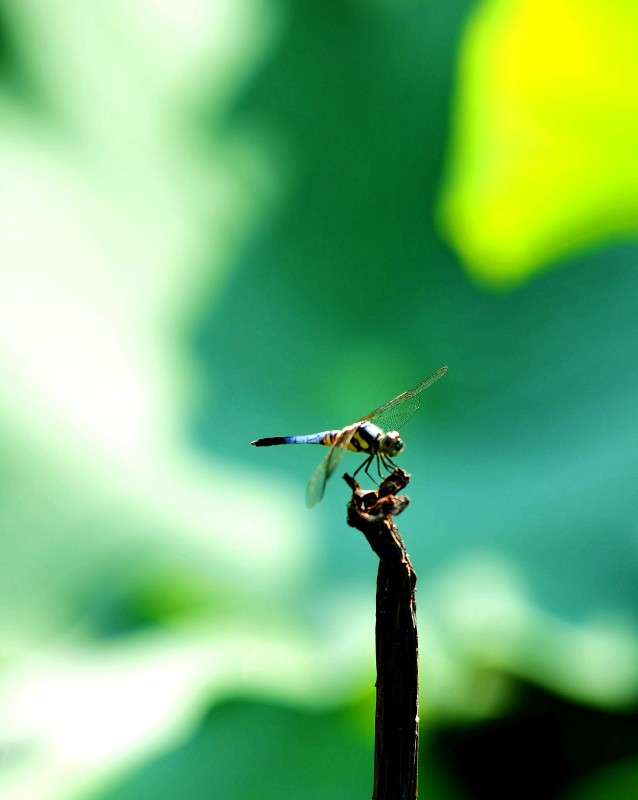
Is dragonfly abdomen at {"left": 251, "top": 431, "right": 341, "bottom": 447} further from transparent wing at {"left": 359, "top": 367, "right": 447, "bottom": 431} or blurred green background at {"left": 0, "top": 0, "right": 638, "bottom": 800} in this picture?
blurred green background at {"left": 0, "top": 0, "right": 638, "bottom": 800}

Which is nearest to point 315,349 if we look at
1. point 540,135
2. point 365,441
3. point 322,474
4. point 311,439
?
point 540,135

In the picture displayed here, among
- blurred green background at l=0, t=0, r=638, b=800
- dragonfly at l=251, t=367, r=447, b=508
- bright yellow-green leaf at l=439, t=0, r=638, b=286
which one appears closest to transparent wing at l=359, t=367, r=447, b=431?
dragonfly at l=251, t=367, r=447, b=508

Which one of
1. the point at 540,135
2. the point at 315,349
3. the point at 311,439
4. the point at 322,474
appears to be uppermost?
the point at 540,135

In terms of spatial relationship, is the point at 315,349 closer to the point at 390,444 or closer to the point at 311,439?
the point at 311,439

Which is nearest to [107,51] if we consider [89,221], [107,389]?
[89,221]

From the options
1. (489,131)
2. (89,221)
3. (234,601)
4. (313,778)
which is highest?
(489,131)

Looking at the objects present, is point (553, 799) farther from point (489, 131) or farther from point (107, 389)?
point (489, 131)
